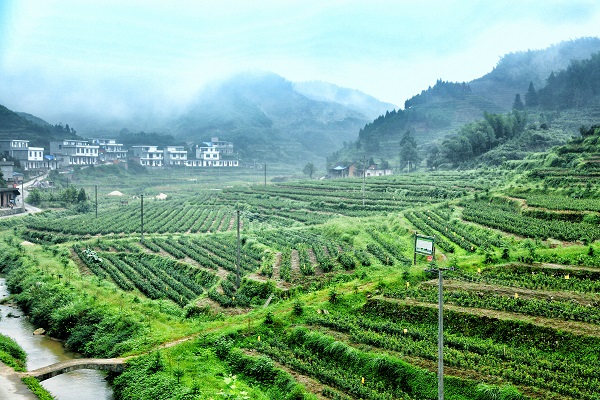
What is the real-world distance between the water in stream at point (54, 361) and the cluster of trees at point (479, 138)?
75180 millimetres

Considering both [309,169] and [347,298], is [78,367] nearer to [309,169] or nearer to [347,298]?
[347,298]

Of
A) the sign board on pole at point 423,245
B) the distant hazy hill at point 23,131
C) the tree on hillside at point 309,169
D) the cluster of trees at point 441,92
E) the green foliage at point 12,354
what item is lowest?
the green foliage at point 12,354

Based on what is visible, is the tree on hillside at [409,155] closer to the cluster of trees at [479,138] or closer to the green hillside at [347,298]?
the cluster of trees at [479,138]

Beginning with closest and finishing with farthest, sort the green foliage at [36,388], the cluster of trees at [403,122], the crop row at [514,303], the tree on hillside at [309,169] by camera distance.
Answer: the crop row at [514,303] → the green foliage at [36,388] → the tree on hillside at [309,169] → the cluster of trees at [403,122]

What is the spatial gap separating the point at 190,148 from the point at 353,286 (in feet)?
443

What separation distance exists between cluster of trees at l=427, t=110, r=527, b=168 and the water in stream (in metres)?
75.2

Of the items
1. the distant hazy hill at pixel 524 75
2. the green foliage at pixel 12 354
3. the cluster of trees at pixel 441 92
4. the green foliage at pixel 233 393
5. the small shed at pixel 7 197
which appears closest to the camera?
the green foliage at pixel 233 393

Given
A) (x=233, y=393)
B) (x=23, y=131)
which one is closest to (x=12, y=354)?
(x=233, y=393)

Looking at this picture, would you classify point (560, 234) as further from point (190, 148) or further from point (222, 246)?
point (190, 148)

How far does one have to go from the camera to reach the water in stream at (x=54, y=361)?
73.1 feet

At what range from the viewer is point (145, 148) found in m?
130

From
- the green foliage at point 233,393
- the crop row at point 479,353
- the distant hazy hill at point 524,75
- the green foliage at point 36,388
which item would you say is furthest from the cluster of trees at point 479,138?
the distant hazy hill at point 524,75

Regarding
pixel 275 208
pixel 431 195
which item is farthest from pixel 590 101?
pixel 275 208

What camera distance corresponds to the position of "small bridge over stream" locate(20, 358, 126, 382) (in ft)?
73.0
